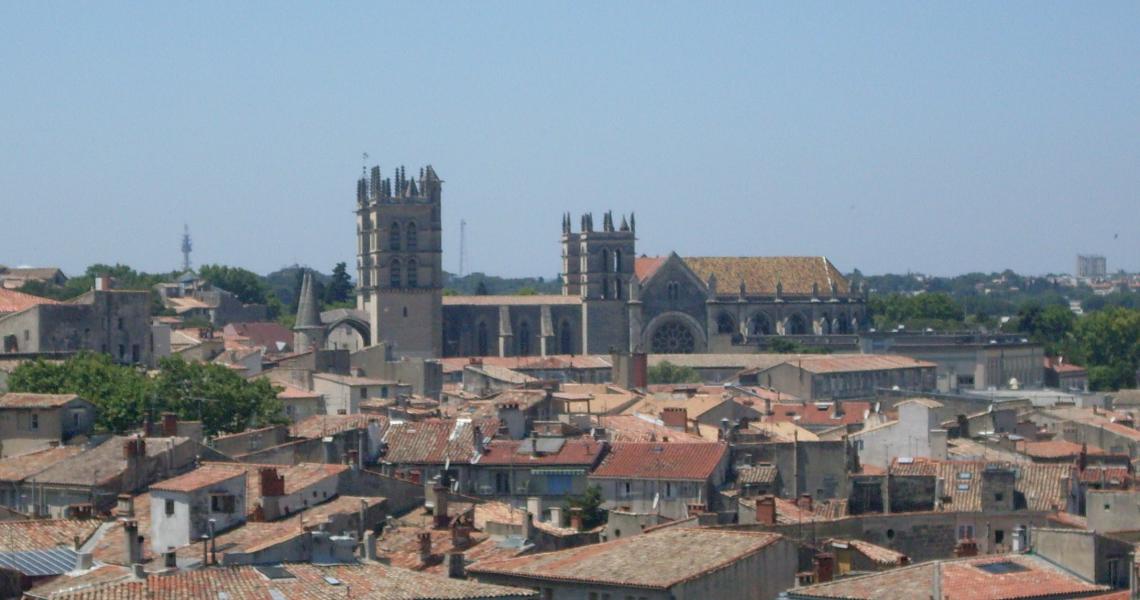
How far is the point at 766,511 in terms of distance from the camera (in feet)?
148

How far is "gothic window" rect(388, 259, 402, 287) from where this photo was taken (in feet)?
493

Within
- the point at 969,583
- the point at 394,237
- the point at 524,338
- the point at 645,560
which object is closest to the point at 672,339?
the point at 524,338

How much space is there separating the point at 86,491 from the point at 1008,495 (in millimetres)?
15976

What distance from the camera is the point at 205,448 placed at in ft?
168

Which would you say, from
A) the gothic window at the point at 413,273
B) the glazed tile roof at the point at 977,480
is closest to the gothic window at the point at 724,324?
the gothic window at the point at 413,273

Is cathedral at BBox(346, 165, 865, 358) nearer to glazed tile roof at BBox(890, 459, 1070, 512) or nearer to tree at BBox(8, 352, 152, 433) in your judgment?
tree at BBox(8, 352, 152, 433)

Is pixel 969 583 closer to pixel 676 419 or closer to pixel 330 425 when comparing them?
pixel 330 425

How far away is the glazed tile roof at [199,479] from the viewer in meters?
42.9

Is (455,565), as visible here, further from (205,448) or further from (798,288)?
(798,288)

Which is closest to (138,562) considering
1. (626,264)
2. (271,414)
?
(271,414)

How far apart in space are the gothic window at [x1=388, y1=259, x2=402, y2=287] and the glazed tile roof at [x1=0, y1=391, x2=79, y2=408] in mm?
88874

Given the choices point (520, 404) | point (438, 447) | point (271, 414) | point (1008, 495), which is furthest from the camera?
point (271, 414)

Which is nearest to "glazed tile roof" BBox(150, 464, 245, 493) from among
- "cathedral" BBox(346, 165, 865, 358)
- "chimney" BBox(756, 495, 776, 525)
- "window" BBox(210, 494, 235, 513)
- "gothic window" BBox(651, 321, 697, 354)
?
"window" BBox(210, 494, 235, 513)

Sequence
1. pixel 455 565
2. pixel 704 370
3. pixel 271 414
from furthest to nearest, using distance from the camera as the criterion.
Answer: pixel 704 370 < pixel 271 414 < pixel 455 565
